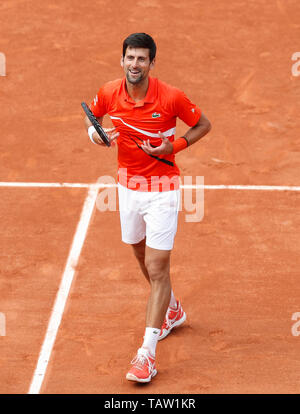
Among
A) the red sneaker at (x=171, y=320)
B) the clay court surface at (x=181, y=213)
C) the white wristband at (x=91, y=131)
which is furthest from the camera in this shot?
the red sneaker at (x=171, y=320)

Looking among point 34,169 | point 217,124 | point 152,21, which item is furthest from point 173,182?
point 152,21

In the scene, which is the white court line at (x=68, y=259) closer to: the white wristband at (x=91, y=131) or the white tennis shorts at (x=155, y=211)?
the white tennis shorts at (x=155, y=211)

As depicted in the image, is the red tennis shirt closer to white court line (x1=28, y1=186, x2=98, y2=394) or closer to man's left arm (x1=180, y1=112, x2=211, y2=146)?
man's left arm (x1=180, y1=112, x2=211, y2=146)

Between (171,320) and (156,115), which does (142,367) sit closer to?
(171,320)

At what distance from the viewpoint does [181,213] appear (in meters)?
9.78

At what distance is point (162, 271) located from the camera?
6.99 m

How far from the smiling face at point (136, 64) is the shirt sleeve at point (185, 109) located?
0.34 meters

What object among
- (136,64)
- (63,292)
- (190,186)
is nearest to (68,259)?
(63,292)

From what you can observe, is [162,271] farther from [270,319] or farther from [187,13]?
[187,13]

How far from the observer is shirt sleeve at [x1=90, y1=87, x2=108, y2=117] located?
7035 mm

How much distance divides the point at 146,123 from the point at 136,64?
482 millimetres

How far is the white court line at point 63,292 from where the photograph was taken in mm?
7223

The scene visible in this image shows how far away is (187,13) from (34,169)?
5761 millimetres

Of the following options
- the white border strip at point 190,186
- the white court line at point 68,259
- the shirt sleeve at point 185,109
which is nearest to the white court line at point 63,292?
the white court line at point 68,259
